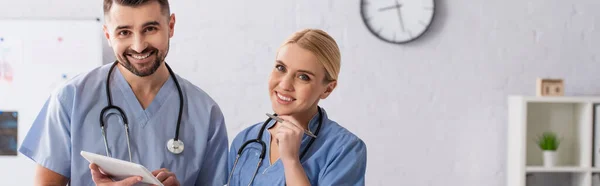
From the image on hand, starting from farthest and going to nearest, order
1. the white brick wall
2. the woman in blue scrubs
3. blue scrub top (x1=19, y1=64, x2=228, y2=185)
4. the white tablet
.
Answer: the white brick wall, blue scrub top (x1=19, y1=64, x2=228, y2=185), the woman in blue scrubs, the white tablet

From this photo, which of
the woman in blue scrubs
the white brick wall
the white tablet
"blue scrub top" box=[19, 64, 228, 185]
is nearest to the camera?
the white tablet

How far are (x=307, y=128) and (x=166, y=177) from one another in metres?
0.34

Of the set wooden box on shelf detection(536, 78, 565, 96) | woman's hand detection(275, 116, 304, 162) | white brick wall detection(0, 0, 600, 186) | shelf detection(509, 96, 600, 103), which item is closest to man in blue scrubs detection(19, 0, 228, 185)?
woman's hand detection(275, 116, 304, 162)

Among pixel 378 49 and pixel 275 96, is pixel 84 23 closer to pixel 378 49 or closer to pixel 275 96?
pixel 378 49

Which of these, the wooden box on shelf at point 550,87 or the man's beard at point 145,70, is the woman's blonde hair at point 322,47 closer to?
the man's beard at point 145,70

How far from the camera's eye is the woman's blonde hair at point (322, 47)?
1671 mm

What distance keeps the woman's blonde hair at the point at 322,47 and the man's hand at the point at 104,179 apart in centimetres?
45

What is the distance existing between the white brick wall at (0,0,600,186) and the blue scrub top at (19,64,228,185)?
1.79m

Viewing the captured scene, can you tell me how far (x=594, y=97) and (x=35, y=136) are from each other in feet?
8.71

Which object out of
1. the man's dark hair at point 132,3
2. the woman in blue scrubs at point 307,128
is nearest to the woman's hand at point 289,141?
the woman in blue scrubs at point 307,128

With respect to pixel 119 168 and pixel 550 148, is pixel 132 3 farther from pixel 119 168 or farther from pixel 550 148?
pixel 550 148

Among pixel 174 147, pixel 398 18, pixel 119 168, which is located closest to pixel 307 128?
pixel 174 147

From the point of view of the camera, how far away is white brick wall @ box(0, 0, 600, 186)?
3713mm

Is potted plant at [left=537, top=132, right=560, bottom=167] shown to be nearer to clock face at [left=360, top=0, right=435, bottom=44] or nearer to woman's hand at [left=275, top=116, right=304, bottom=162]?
clock face at [left=360, top=0, right=435, bottom=44]
